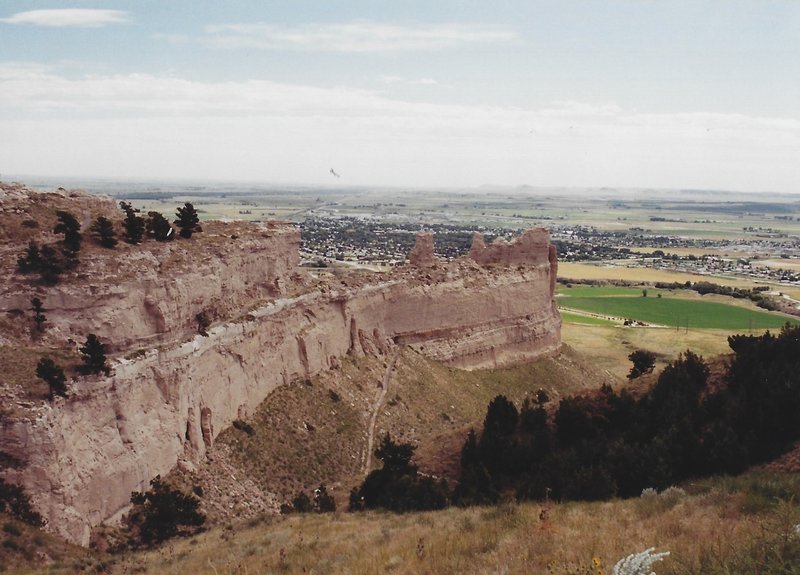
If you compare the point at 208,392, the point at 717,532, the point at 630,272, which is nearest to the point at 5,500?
the point at 208,392

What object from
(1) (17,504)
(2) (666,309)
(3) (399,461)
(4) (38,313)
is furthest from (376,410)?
(2) (666,309)

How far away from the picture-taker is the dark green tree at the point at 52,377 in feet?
70.2

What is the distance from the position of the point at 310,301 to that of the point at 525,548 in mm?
29011

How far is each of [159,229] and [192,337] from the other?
19.1 ft

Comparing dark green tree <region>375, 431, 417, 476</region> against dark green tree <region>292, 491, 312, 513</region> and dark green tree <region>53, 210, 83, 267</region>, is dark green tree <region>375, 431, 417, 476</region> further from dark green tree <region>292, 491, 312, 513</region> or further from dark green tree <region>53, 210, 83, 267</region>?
dark green tree <region>53, 210, 83, 267</region>

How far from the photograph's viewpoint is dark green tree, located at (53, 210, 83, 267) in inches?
1025

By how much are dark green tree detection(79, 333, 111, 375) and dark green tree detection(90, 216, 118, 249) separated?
5858 millimetres

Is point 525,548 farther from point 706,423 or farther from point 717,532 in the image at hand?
point 706,423

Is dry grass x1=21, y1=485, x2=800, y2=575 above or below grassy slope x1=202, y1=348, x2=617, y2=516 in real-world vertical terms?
above

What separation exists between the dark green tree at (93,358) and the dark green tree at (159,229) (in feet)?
28.5

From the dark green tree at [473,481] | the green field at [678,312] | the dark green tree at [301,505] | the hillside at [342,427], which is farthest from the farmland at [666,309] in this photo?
the dark green tree at [301,505]

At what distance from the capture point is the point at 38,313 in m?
24.7

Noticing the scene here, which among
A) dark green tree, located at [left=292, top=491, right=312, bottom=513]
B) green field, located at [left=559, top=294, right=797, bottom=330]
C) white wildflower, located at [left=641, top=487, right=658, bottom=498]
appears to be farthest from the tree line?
green field, located at [left=559, top=294, right=797, bottom=330]

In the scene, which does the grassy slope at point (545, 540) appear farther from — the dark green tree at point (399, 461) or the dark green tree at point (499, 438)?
the dark green tree at point (499, 438)
